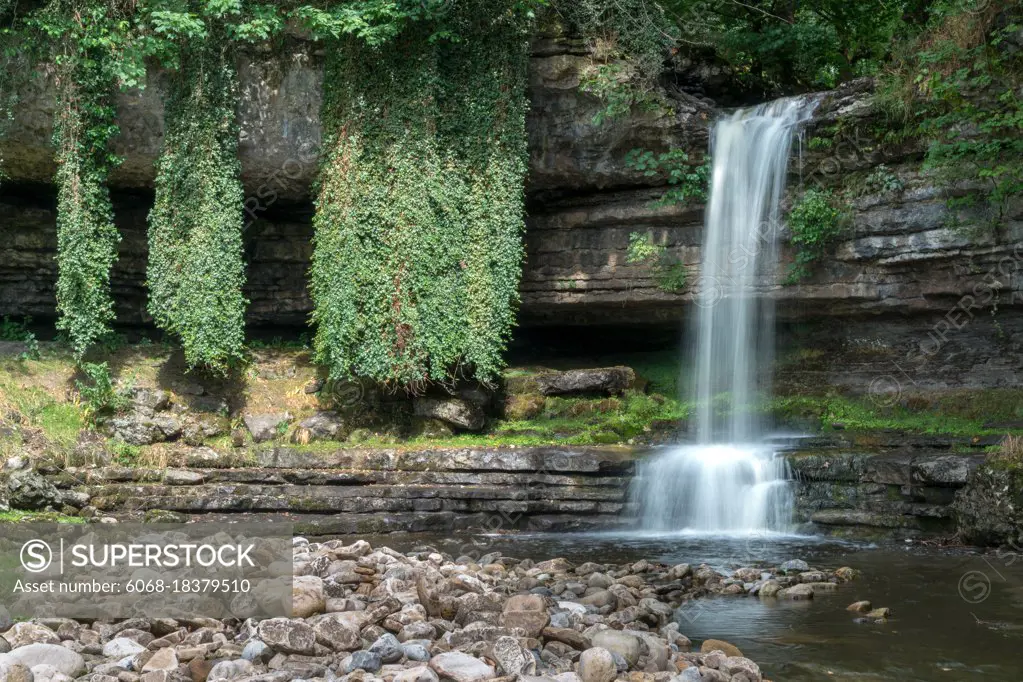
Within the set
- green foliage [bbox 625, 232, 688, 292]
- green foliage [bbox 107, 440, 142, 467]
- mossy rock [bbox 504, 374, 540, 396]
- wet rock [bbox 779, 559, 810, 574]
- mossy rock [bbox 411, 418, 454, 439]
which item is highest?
green foliage [bbox 625, 232, 688, 292]

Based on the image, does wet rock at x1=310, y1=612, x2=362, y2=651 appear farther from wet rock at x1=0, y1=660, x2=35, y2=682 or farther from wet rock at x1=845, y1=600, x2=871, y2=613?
wet rock at x1=845, y1=600, x2=871, y2=613

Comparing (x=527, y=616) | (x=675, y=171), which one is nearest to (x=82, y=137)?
(x=675, y=171)

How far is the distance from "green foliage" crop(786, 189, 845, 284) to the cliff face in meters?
0.25

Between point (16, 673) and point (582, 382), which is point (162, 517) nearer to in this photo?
point (582, 382)

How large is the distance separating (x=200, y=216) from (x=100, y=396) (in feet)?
10.9

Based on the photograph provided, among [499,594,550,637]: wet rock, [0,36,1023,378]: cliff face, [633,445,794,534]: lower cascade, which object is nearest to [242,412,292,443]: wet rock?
[0,36,1023,378]: cliff face

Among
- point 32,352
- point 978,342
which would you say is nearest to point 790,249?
point 978,342

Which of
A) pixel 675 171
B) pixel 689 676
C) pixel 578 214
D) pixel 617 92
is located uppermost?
pixel 617 92

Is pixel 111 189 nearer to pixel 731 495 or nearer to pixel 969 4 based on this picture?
pixel 731 495

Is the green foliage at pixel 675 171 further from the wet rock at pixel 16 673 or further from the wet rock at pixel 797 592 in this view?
the wet rock at pixel 16 673

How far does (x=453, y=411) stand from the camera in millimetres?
15656

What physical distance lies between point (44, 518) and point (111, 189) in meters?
8.13

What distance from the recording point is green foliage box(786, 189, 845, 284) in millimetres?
15695

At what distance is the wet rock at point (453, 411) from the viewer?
15.6 m
